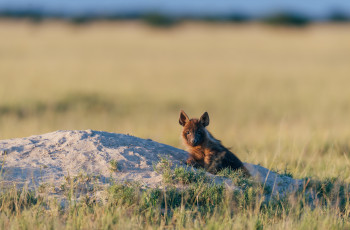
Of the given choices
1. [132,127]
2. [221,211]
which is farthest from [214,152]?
[132,127]

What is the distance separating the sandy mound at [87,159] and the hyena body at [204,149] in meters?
0.26

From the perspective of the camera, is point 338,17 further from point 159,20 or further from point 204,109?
point 204,109

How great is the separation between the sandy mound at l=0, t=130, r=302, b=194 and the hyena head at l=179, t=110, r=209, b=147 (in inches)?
15.9

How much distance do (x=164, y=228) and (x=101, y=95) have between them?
483 inches

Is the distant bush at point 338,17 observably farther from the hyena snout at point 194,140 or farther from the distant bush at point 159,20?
the hyena snout at point 194,140

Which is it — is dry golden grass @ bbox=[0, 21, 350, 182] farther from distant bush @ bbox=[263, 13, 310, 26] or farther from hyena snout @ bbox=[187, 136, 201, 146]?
distant bush @ bbox=[263, 13, 310, 26]

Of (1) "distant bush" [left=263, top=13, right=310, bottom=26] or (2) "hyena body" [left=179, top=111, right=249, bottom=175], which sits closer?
(2) "hyena body" [left=179, top=111, right=249, bottom=175]

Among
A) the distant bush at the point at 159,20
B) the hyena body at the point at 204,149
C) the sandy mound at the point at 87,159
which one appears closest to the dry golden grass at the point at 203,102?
the hyena body at the point at 204,149

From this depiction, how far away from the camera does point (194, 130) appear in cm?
662

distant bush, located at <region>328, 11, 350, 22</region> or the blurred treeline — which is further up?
distant bush, located at <region>328, 11, 350, 22</region>

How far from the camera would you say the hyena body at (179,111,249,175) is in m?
6.66

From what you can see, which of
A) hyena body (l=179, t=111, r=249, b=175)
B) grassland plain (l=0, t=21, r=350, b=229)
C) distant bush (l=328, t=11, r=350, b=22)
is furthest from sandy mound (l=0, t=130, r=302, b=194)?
distant bush (l=328, t=11, r=350, b=22)

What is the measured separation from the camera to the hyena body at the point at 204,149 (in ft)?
21.9

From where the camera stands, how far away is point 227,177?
6.59m
